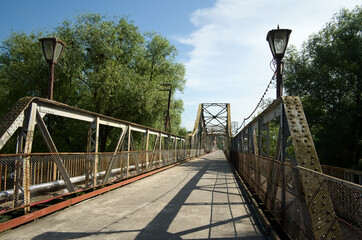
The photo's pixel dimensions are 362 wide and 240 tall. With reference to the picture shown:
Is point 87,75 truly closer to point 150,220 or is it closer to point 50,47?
point 50,47

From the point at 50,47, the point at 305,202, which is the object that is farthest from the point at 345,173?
the point at 50,47

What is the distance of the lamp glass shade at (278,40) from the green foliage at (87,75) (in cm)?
1495

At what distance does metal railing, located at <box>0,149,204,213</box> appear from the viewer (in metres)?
5.57

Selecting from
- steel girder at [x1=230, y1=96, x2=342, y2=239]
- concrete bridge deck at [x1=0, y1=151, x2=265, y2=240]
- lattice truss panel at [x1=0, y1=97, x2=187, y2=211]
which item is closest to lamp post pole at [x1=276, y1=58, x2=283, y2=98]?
steel girder at [x1=230, y1=96, x2=342, y2=239]

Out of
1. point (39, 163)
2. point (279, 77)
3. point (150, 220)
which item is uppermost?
point (279, 77)

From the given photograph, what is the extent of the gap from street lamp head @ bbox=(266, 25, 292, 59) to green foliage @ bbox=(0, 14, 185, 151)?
1495 centimetres

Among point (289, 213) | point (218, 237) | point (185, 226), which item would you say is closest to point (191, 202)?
point (185, 226)

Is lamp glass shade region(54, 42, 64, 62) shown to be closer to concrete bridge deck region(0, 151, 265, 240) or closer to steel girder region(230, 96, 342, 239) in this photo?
concrete bridge deck region(0, 151, 265, 240)

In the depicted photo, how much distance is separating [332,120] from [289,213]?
1895 centimetres

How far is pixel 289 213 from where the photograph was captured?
4.61 m

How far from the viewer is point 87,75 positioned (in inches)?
864

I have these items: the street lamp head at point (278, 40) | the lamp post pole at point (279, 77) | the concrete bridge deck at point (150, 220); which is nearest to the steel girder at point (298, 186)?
the lamp post pole at point (279, 77)

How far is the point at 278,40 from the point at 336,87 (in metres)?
17.8

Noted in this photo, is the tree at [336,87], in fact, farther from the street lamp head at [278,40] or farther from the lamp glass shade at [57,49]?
the lamp glass shade at [57,49]
